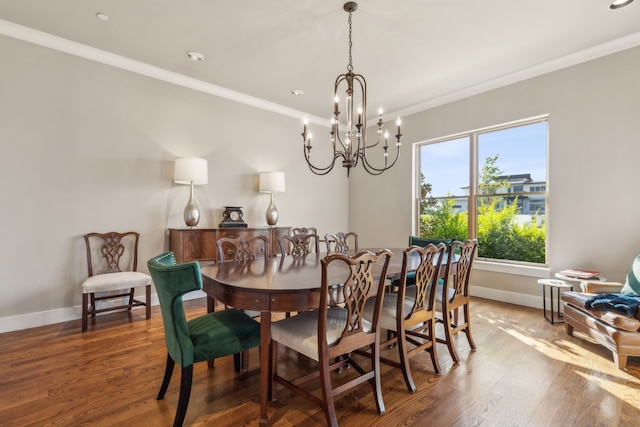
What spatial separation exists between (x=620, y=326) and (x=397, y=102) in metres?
3.95

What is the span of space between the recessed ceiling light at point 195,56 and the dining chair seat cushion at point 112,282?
2583mm

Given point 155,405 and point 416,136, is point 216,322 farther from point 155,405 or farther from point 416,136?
point 416,136

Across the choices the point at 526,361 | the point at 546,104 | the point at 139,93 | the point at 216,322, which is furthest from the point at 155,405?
the point at 546,104

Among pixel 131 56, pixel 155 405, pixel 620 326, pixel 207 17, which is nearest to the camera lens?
pixel 155 405

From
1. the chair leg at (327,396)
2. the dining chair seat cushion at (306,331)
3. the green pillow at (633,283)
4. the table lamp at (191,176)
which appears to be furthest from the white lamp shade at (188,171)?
the green pillow at (633,283)

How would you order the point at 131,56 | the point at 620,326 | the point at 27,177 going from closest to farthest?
1. the point at 620,326
2. the point at 27,177
3. the point at 131,56

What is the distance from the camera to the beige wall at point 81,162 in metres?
3.09

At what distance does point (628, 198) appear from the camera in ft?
10.7

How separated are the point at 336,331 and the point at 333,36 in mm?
2867

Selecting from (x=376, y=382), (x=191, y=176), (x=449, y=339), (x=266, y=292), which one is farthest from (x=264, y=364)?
(x=191, y=176)

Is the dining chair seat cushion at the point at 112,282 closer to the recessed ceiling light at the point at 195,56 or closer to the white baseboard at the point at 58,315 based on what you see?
the white baseboard at the point at 58,315

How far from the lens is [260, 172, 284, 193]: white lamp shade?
4719 millimetres

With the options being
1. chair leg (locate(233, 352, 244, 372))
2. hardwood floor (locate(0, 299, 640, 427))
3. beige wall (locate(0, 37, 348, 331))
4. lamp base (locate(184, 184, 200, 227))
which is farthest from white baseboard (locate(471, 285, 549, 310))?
lamp base (locate(184, 184, 200, 227))

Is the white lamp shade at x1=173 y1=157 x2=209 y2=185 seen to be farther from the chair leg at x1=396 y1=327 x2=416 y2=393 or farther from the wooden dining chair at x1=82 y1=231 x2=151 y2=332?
the chair leg at x1=396 y1=327 x2=416 y2=393
